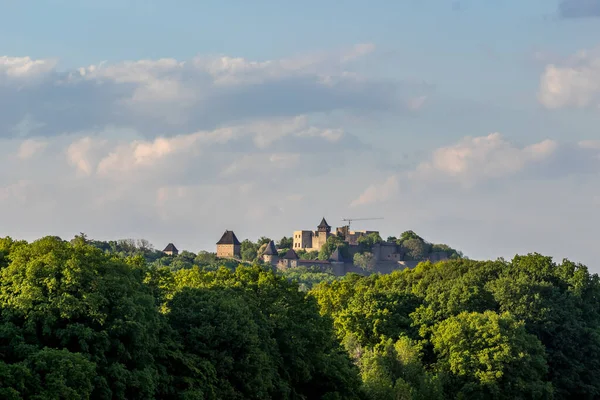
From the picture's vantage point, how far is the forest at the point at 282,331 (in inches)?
1734

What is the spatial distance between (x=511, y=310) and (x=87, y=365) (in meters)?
46.6

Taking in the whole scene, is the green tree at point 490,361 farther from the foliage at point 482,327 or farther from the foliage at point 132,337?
the foliage at point 132,337

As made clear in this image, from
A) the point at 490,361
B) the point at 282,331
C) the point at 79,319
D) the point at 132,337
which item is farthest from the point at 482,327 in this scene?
the point at 79,319

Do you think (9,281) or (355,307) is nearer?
(9,281)

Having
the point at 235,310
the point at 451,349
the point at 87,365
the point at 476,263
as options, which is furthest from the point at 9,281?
the point at 476,263

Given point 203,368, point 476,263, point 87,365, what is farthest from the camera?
point 476,263

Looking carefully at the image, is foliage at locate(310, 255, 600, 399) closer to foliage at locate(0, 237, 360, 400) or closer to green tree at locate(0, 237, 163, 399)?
foliage at locate(0, 237, 360, 400)

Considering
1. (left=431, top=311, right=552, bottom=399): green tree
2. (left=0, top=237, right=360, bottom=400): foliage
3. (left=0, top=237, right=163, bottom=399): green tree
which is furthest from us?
(left=431, top=311, right=552, bottom=399): green tree

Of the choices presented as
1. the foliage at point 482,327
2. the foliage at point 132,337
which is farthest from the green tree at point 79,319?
the foliage at point 482,327

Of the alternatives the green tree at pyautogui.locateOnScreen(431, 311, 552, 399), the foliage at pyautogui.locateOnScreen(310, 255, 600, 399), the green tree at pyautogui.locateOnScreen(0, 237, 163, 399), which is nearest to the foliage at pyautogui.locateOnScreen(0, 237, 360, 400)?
the green tree at pyautogui.locateOnScreen(0, 237, 163, 399)

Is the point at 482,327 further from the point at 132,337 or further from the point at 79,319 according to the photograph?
the point at 79,319

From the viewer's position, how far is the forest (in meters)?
44.0

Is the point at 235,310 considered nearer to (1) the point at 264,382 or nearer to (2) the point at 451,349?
(1) the point at 264,382

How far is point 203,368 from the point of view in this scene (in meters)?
49.8
